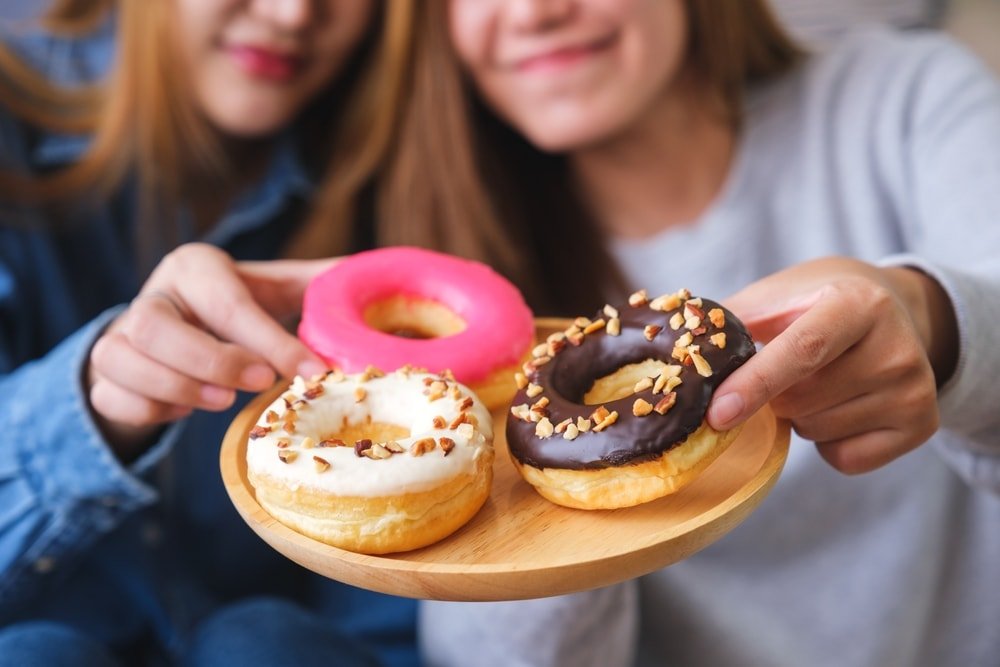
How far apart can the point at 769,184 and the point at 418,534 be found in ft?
3.16

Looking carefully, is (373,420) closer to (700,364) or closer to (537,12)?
(700,364)

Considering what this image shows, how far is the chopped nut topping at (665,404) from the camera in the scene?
75 cm

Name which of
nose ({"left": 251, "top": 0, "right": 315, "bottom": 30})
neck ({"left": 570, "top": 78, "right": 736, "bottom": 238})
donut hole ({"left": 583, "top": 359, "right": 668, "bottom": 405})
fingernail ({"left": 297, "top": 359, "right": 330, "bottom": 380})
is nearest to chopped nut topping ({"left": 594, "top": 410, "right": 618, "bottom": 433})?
donut hole ({"left": 583, "top": 359, "right": 668, "bottom": 405})

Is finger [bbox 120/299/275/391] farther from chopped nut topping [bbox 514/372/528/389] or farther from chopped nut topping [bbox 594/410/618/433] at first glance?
chopped nut topping [bbox 594/410/618/433]

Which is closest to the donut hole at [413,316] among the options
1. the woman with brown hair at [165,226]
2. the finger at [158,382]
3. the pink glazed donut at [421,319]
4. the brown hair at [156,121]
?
the pink glazed donut at [421,319]

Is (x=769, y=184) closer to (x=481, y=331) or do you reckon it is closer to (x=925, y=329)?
(x=925, y=329)

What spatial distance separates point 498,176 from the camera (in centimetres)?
155

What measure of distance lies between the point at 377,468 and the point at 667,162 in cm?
94

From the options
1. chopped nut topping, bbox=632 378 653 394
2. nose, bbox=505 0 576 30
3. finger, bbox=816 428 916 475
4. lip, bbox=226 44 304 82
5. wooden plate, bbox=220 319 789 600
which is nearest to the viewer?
wooden plate, bbox=220 319 789 600

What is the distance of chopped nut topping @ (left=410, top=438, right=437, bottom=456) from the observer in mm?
758

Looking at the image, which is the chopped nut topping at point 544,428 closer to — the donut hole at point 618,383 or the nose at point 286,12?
the donut hole at point 618,383

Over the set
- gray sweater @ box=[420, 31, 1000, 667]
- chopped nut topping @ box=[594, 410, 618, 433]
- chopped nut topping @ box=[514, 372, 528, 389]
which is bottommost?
gray sweater @ box=[420, 31, 1000, 667]

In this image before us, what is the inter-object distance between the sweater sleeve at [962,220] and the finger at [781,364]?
25 cm

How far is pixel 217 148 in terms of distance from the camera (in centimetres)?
157
